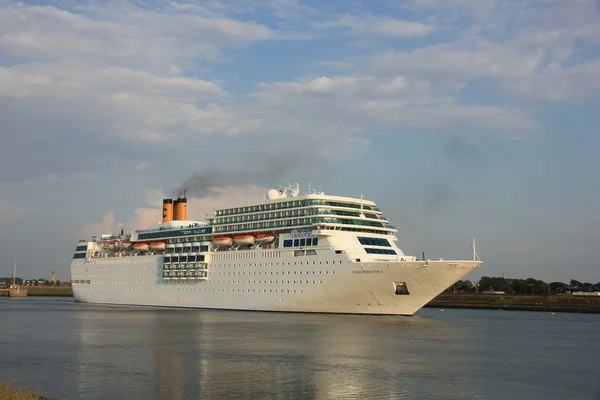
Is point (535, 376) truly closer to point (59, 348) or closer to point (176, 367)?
point (176, 367)

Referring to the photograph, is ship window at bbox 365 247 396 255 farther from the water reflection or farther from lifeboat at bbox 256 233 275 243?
lifeboat at bbox 256 233 275 243

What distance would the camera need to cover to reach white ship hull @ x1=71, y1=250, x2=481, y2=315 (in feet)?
152

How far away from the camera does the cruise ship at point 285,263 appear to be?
4722 cm

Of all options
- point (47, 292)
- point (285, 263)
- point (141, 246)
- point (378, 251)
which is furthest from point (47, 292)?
point (378, 251)

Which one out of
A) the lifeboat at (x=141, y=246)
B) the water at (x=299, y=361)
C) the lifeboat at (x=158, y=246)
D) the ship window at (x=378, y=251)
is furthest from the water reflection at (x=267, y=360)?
the lifeboat at (x=141, y=246)

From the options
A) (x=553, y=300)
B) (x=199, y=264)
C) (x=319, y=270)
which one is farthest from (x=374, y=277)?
(x=553, y=300)

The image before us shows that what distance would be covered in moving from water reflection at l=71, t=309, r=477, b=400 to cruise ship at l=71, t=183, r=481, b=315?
4100 millimetres

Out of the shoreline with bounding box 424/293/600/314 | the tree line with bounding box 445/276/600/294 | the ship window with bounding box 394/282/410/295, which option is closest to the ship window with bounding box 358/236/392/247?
the ship window with bounding box 394/282/410/295

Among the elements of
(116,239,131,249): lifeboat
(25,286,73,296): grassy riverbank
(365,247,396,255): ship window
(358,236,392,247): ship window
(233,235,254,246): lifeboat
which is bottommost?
(25,286,73,296): grassy riverbank

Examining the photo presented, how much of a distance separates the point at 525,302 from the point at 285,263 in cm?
4985

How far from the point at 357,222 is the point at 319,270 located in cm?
587

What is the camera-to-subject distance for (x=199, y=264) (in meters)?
62.2

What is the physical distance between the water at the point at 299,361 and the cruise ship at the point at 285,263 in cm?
431

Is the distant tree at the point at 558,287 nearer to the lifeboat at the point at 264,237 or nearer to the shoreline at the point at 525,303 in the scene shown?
the shoreline at the point at 525,303
